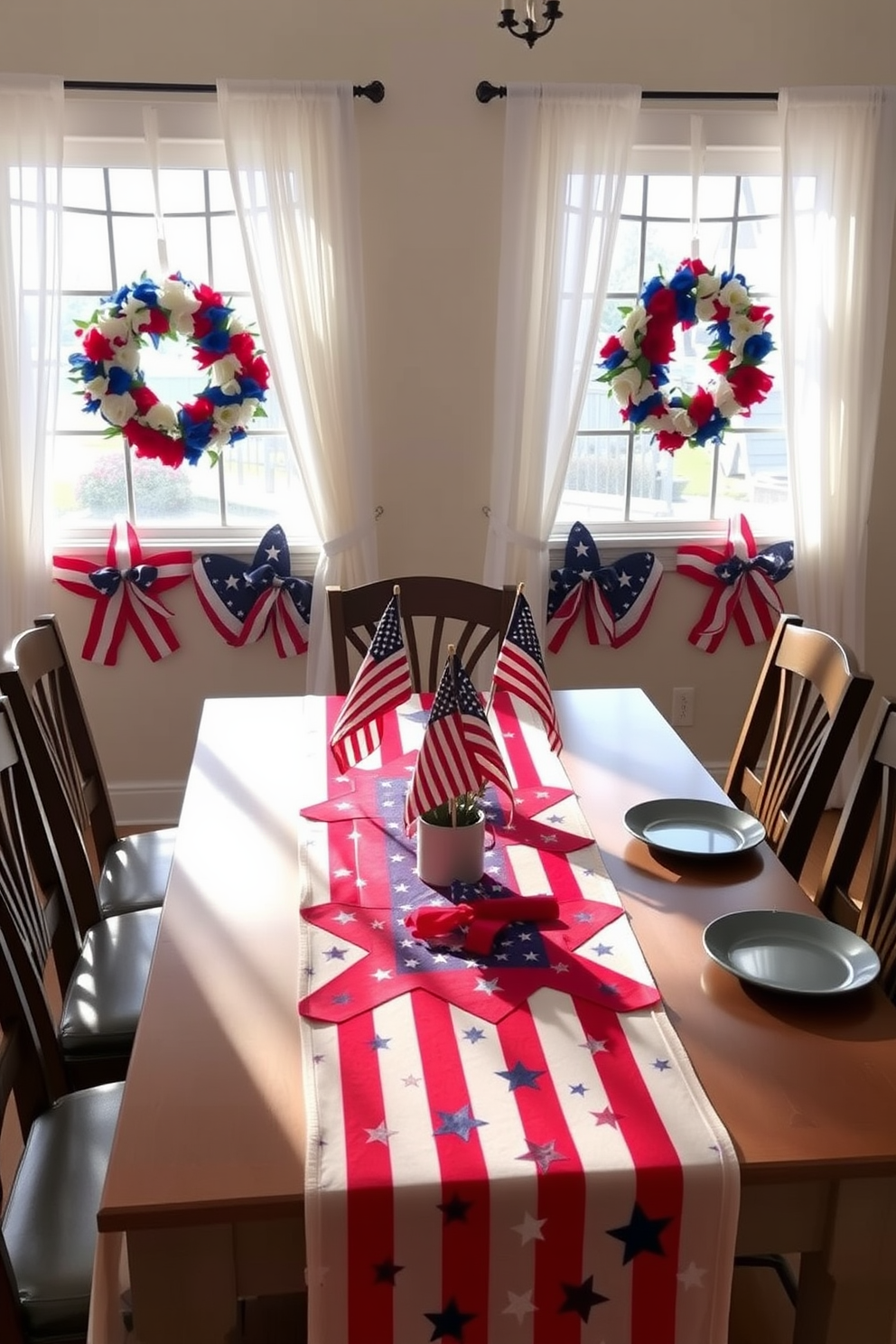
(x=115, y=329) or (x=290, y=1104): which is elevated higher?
(x=115, y=329)

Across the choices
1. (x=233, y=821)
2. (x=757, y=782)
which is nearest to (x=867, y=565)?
(x=757, y=782)

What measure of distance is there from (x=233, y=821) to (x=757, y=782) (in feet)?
3.20

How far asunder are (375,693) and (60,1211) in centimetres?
86

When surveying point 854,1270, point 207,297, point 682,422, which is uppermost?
point 207,297

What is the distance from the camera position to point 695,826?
1761 millimetres

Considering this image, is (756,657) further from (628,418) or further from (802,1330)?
(802,1330)

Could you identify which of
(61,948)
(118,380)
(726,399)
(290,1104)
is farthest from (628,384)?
(290,1104)

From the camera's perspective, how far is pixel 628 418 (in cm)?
348

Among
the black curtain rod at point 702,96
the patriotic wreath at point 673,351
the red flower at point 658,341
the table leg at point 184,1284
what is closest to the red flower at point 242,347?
the black curtain rod at point 702,96

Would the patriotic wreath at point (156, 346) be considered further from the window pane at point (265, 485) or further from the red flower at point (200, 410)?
the window pane at point (265, 485)

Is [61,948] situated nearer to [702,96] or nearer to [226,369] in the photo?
[226,369]

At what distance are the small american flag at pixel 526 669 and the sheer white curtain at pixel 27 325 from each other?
187cm

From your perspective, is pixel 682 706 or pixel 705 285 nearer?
pixel 705 285

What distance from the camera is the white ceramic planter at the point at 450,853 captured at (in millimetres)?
1567
